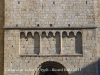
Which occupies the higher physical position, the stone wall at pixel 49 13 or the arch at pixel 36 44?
the stone wall at pixel 49 13

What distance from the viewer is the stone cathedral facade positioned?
37.2 ft

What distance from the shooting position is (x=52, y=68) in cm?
1169

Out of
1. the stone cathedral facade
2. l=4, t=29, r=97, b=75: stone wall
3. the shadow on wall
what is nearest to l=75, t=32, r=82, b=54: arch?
the stone cathedral facade

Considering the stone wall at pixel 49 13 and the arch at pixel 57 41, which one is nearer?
the arch at pixel 57 41

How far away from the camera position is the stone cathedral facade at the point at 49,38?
11352mm

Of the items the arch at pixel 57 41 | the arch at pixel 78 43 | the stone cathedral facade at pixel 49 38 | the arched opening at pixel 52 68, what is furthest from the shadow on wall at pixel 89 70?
the arch at pixel 57 41

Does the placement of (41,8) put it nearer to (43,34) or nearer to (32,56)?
(43,34)

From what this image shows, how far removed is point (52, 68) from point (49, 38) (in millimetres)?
1226

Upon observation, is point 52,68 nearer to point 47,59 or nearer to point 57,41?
point 47,59

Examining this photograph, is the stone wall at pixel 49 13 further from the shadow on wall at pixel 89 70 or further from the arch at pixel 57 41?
the shadow on wall at pixel 89 70

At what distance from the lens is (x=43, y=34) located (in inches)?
456

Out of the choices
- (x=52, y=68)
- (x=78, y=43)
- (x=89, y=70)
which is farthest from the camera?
(x=52, y=68)

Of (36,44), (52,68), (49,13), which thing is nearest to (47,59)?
(52,68)

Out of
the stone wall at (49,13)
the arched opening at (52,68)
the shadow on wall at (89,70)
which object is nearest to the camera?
the shadow on wall at (89,70)
